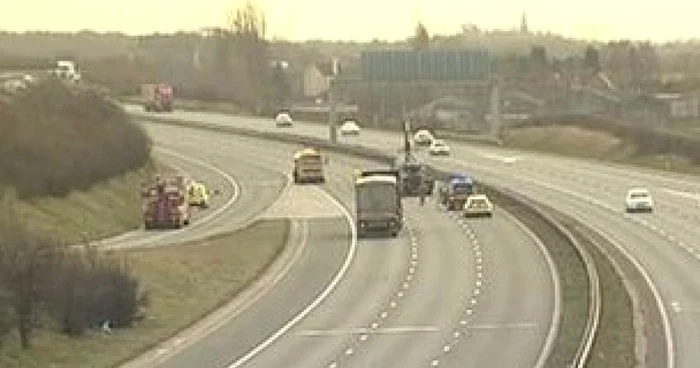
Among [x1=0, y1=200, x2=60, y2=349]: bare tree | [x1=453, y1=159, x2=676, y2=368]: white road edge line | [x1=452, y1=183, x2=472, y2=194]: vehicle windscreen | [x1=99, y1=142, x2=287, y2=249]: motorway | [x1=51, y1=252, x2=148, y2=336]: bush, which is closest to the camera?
[x1=453, y1=159, x2=676, y2=368]: white road edge line

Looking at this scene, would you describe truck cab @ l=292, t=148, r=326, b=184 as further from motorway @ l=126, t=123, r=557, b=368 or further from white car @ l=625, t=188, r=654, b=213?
white car @ l=625, t=188, r=654, b=213

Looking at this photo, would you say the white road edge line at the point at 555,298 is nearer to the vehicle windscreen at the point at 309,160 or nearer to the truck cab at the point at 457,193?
the truck cab at the point at 457,193

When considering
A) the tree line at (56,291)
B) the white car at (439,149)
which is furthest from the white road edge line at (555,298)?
the white car at (439,149)

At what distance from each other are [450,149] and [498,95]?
44.6ft

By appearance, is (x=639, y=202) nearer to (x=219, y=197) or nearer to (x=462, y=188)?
(x=462, y=188)

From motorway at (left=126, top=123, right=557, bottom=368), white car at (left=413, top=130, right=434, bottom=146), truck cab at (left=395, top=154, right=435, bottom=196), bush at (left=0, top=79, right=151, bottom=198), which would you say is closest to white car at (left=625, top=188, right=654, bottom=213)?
motorway at (left=126, top=123, right=557, bottom=368)

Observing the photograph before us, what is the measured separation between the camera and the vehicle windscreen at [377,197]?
80312mm

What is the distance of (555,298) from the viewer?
56125 mm

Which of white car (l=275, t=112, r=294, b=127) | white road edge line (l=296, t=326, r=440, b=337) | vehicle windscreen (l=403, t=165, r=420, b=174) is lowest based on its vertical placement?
white road edge line (l=296, t=326, r=440, b=337)

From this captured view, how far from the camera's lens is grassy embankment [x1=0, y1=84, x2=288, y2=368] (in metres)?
49.4

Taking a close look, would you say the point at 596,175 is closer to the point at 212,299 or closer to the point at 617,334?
the point at 212,299

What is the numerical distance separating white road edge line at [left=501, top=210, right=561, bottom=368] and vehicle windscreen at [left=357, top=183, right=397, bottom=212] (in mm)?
6406

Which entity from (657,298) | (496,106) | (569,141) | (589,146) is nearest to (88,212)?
(657,298)

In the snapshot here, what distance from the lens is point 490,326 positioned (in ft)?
166
